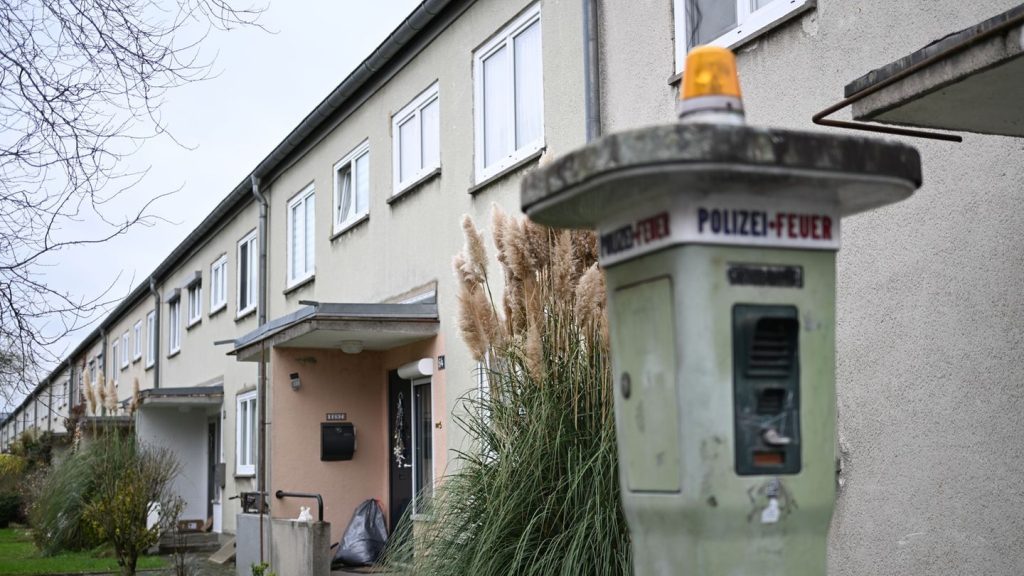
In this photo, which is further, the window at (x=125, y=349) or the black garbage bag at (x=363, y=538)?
the window at (x=125, y=349)

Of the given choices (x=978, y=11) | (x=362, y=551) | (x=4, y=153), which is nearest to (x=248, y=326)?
(x=362, y=551)

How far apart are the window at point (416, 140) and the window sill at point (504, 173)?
1.23m

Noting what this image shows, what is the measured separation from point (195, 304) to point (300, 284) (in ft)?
32.3

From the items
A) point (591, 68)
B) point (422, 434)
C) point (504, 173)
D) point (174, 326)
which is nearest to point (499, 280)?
point (504, 173)

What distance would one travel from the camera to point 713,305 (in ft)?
9.12

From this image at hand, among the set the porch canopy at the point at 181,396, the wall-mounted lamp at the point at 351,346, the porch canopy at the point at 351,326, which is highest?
the porch canopy at the point at 351,326

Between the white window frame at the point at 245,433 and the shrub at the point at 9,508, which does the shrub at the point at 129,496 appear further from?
the shrub at the point at 9,508

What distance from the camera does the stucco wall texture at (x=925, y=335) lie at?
529cm

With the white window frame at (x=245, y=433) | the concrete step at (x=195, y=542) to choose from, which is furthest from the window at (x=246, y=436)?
the concrete step at (x=195, y=542)

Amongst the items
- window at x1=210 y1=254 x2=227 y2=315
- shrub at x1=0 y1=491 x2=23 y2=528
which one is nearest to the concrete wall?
window at x1=210 y1=254 x2=227 y2=315

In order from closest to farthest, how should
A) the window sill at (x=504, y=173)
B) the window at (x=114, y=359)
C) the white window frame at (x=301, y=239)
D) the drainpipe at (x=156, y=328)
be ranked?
the window sill at (x=504, y=173), the white window frame at (x=301, y=239), the drainpipe at (x=156, y=328), the window at (x=114, y=359)

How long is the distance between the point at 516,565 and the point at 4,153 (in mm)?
3760

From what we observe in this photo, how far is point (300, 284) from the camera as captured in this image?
17.2m

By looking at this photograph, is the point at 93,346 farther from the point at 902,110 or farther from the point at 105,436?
the point at 902,110
